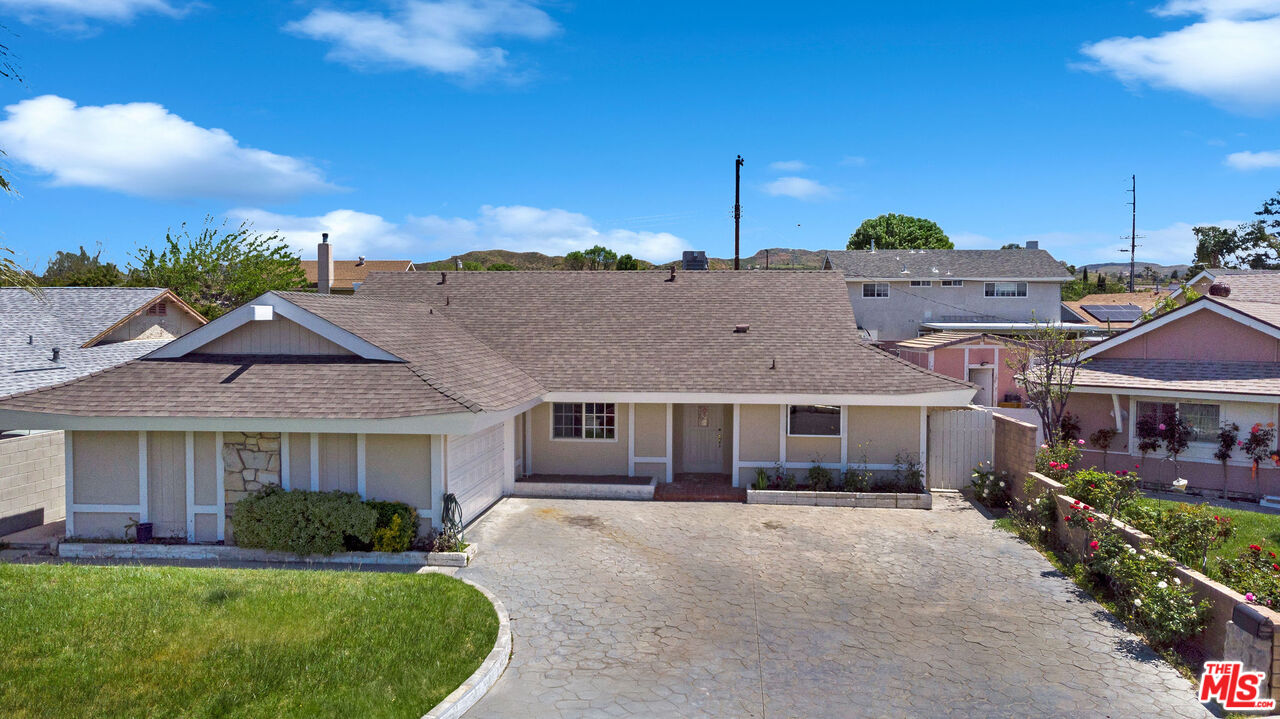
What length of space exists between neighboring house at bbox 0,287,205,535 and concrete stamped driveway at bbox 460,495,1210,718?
8407 millimetres

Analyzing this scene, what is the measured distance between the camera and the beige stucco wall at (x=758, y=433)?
16.7 m

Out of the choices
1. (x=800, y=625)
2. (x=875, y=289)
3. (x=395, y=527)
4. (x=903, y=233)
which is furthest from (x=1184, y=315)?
(x=903, y=233)

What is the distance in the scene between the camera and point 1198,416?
16.9 meters

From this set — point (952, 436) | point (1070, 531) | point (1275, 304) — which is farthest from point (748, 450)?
point (1275, 304)

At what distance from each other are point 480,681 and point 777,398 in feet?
31.9

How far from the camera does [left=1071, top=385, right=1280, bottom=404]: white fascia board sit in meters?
15.6

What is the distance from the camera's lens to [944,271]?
41531 mm

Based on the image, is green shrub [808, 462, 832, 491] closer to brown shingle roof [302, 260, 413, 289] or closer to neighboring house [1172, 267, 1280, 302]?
neighboring house [1172, 267, 1280, 302]

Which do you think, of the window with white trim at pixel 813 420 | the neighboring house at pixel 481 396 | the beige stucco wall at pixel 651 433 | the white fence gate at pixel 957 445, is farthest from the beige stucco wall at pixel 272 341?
the white fence gate at pixel 957 445

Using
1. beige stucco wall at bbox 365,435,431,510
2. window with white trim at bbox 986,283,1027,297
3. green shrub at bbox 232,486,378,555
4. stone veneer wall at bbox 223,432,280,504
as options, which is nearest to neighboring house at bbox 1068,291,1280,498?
beige stucco wall at bbox 365,435,431,510

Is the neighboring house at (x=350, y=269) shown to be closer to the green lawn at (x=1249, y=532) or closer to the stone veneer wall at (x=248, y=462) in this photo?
the stone veneer wall at (x=248, y=462)

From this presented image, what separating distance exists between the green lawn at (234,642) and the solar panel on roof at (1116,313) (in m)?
41.8

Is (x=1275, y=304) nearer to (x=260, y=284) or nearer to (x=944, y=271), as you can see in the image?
(x=944, y=271)

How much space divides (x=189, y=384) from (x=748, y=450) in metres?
10.9
